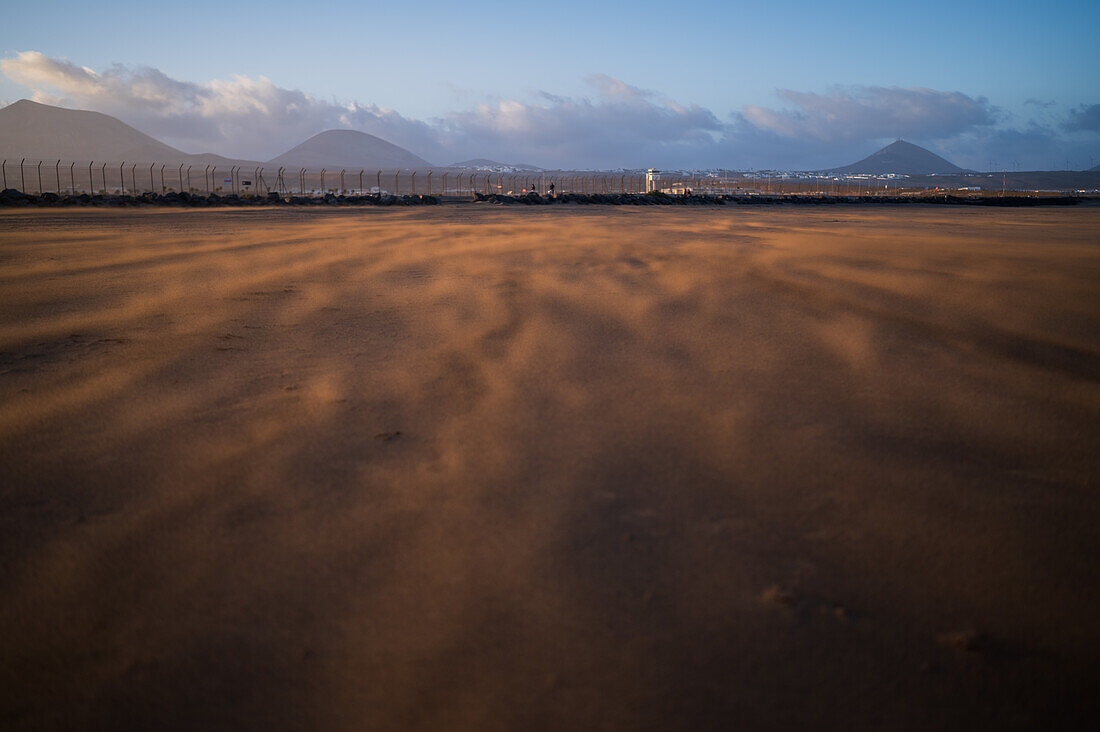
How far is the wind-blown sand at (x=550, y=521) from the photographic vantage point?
3.92ft

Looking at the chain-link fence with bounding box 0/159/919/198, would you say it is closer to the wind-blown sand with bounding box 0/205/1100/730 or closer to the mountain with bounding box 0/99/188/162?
the wind-blown sand with bounding box 0/205/1100/730

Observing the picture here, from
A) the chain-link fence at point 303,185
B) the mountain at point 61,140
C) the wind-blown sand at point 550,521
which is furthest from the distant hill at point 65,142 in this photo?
the wind-blown sand at point 550,521

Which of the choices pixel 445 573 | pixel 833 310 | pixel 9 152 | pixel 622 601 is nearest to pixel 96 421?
pixel 445 573

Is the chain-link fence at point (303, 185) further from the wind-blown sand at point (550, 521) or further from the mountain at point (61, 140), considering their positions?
the mountain at point (61, 140)

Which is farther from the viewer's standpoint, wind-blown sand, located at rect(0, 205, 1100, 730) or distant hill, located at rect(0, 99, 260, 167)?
distant hill, located at rect(0, 99, 260, 167)

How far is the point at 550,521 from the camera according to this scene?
66.7 inches

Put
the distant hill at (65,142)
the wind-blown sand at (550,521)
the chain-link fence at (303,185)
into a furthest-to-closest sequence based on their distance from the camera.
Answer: the distant hill at (65,142)
the chain-link fence at (303,185)
the wind-blown sand at (550,521)

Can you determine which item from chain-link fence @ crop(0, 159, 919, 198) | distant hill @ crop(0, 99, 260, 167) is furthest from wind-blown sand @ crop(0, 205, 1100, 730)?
distant hill @ crop(0, 99, 260, 167)

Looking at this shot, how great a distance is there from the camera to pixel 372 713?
1.14 meters

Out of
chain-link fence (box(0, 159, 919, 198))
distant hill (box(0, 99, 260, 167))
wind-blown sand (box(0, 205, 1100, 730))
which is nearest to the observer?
wind-blown sand (box(0, 205, 1100, 730))

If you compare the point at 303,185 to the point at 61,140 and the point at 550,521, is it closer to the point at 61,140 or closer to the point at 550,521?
the point at 550,521

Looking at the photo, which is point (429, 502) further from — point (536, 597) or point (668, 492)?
point (668, 492)

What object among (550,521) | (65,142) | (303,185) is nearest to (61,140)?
(65,142)

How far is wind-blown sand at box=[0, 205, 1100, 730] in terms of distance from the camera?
3.92ft
